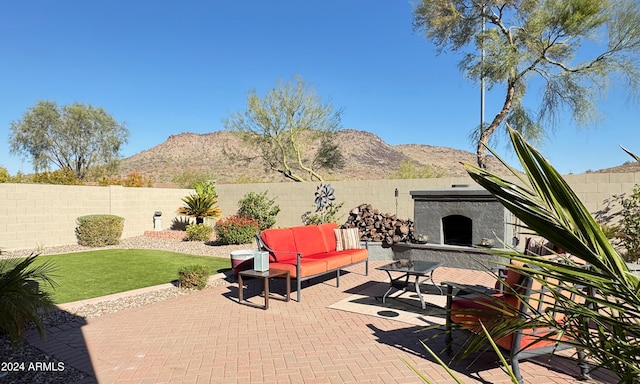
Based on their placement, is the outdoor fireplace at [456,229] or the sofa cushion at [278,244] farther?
the outdoor fireplace at [456,229]

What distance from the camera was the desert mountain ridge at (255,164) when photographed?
128 feet

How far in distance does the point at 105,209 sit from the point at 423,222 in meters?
11.5

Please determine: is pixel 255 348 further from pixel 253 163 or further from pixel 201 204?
pixel 253 163

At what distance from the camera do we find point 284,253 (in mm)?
6727

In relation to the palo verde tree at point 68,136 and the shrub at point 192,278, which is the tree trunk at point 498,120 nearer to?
the shrub at point 192,278

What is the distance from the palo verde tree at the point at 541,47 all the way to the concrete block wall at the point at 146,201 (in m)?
3.53

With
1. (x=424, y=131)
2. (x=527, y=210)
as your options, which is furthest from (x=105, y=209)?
(x=424, y=131)

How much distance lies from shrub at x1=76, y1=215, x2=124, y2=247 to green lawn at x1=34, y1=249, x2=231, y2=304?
1360mm

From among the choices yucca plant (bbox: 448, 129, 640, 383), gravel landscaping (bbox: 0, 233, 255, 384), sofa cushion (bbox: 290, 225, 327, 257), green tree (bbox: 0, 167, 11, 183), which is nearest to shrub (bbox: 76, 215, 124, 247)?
gravel landscaping (bbox: 0, 233, 255, 384)

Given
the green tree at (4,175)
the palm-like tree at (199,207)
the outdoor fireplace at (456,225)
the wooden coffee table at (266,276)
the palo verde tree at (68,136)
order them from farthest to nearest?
the palo verde tree at (68,136)
the green tree at (4,175)
the palm-like tree at (199,207)
the outdoor fireplace at (456,225)
the wooden coffee table at (266,276)

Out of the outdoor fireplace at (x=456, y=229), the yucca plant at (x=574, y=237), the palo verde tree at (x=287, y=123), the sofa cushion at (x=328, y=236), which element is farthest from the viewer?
the palo verde tree at (x=287, y=123)

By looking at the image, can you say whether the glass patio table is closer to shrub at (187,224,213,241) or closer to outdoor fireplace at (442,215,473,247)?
outdoor fireplace at (442,215,473,247)

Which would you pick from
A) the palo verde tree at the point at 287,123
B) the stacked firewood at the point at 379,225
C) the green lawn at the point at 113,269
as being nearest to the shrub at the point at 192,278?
the green lawn at the point at 113,269

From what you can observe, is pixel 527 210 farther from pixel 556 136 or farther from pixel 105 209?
pixel 105 209
